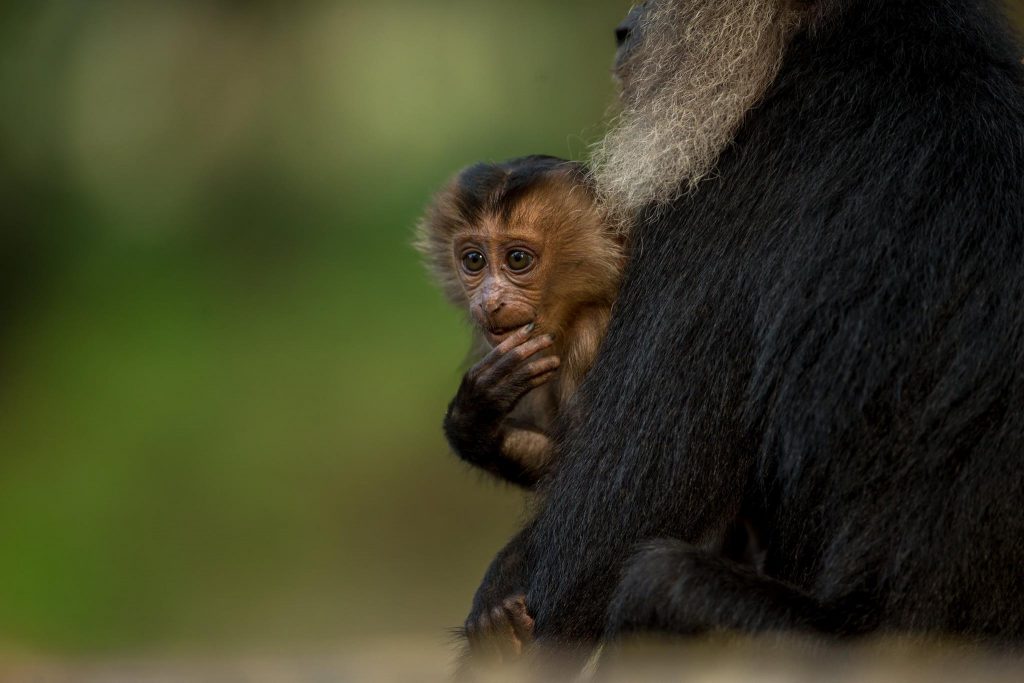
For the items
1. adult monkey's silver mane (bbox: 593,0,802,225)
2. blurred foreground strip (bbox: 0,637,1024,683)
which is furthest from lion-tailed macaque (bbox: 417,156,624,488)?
blurred foreground strip (bbox: 0,637,1024,683)

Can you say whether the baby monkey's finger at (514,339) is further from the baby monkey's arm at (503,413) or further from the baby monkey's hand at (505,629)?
the baby monkey's hand at (505,629)

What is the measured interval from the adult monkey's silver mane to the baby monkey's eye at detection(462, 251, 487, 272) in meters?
0.50

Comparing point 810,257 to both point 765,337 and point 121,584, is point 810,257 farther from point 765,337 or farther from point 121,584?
point 121,584

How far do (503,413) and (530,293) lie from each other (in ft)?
1.46

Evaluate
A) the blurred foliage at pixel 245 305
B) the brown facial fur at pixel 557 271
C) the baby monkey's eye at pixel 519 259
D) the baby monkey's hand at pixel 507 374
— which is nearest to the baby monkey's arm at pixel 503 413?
the baby monkey's hand at pixel 507 374

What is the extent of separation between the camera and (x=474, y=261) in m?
4.44

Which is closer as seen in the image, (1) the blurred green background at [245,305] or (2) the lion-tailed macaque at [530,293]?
(2) the lion-tailed macaque at [530,293]

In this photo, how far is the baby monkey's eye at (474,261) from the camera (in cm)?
441

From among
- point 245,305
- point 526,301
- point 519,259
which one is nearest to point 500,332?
point 526,301

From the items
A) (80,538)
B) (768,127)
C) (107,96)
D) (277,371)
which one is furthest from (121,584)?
(768,127)

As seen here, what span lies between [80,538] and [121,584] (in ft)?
1.65

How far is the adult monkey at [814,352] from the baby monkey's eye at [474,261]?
725mm

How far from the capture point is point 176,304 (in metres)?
9.95

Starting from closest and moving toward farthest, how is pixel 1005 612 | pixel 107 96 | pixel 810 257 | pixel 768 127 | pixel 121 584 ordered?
1. pixel 1005 612
2. pixel 810 257
3. pixel 768 127
4. pixel 121 584
5. pixel 107 96
